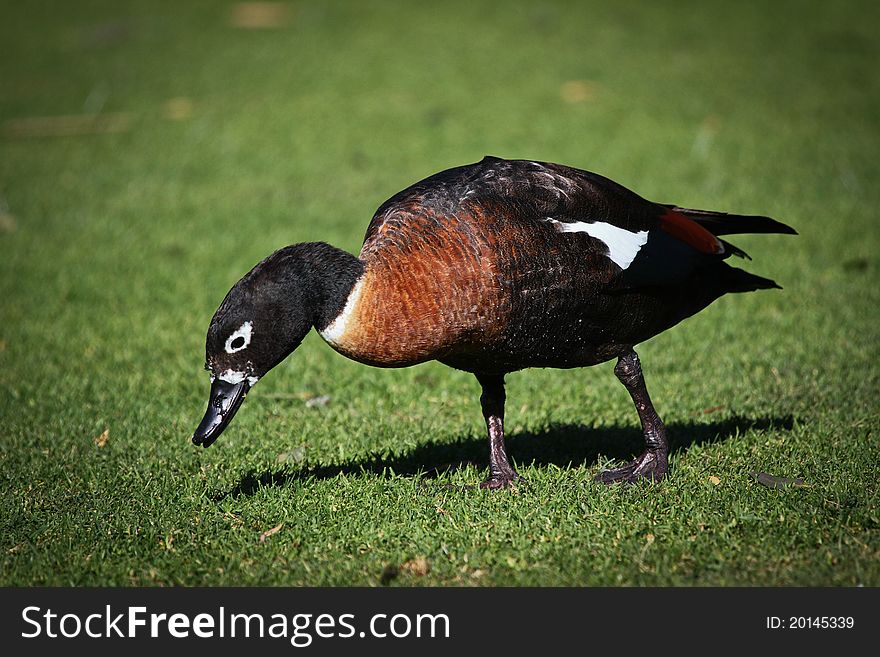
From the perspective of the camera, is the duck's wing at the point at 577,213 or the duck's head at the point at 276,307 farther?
the duck's wing at the point at 577,213

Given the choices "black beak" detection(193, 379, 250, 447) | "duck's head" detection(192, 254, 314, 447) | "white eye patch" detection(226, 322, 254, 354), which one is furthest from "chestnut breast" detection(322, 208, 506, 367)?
"black beak" detection(193, 379, 250, 447)

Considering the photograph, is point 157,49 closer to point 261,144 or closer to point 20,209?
point 261,144

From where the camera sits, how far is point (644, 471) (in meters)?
5.39

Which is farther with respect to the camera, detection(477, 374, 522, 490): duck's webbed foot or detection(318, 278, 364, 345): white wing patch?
detection(477, 374, 522, 490): duck's webbed foot

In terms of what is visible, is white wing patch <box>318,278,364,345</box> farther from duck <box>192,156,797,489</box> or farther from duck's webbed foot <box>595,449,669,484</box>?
duck's webbed foot <box>595,449,669,484</box>

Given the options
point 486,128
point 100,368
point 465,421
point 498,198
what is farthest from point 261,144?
point 498,198

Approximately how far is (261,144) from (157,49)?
5.50m

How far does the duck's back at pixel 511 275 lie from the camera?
14.8 ft

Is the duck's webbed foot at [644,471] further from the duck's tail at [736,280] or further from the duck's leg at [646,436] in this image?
the duck's tail at [736,280]

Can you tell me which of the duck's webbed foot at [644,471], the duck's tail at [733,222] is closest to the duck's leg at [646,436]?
the duck's webbed foot at [644,471]

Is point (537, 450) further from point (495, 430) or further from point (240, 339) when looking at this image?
point (240, 339)

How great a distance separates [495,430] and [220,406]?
1.51 meters

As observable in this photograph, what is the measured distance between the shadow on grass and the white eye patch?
1116 millimetres

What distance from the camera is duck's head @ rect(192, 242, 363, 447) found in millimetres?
4492
